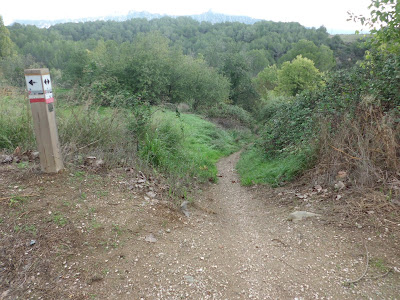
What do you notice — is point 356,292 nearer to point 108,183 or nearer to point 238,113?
point 108,183

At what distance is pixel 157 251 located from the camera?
353 centimetres

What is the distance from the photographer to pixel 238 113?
921 inches

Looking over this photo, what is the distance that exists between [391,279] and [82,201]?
12.9 feet

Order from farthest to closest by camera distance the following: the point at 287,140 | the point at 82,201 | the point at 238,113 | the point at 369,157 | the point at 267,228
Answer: the point at 238,113
the point at 287,140
the point at 369,157
the point at 267,228
the point at 82,201

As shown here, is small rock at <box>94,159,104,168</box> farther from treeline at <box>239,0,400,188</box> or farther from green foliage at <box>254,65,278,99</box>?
green foliage at <box>254,65,278,99</box>

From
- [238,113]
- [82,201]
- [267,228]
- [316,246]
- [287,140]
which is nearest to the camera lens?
[316,246]

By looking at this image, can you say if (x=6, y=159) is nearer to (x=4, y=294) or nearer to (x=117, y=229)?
(x=117, y=229)

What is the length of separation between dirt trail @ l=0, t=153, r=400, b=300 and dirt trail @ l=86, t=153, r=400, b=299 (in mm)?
11

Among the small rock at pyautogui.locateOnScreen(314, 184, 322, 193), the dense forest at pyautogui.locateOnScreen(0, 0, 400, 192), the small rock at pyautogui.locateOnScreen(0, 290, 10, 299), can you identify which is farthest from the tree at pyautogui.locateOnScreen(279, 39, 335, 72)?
the small rock at pyautogui.locateOnScreen(0, 290, 10, 299)

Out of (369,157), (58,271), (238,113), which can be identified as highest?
(369,157)

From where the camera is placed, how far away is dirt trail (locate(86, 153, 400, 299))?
9.73ft

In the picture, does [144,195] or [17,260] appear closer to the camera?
[17,260]

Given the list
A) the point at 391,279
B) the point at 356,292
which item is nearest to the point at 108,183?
the point at 356,292

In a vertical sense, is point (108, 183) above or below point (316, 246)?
above
